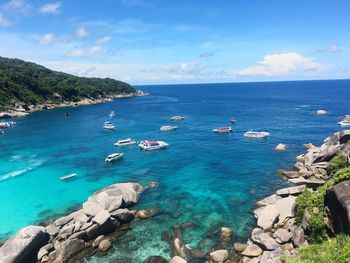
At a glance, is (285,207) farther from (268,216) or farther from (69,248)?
(69,248)

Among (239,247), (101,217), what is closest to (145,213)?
(101,217)

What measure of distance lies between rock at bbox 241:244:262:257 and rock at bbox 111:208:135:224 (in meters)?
15.4

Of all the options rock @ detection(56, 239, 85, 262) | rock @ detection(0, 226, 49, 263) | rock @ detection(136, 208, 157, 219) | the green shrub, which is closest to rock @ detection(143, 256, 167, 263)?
rock @ detection(56, 239, 85, 262)

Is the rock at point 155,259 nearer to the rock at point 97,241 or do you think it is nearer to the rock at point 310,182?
the rock at point 97,241

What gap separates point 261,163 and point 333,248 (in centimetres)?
4065

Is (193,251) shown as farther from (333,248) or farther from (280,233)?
(333,248)

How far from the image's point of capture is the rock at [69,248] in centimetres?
3299

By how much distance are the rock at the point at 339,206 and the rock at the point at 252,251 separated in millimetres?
7647

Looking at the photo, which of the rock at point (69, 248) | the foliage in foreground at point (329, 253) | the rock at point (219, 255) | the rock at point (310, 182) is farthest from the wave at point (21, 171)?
the foliage in foreground at point (329, 253)

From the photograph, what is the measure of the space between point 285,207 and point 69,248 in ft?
85.7

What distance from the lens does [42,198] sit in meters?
50.6

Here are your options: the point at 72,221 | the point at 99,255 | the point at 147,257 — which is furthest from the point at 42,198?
the point at 147,257

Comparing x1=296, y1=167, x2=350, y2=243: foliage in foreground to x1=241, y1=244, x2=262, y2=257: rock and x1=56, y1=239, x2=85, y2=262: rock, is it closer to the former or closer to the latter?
x1=241, y1=244, x2=262, y2=257: rock

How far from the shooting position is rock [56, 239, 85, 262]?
32994 mm
